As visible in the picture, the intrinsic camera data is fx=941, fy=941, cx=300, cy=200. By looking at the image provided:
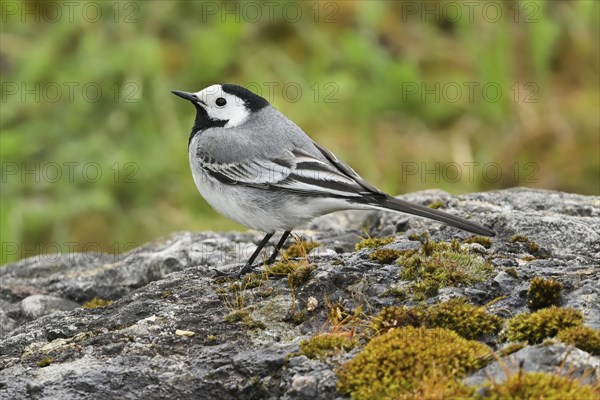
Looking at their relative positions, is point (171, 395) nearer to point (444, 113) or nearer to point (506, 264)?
point (506, 264)

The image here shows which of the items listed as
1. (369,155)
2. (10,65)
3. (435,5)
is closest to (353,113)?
(369,155)

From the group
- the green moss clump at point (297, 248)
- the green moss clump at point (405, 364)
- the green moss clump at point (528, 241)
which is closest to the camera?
the green moss clump at point (405, 364)

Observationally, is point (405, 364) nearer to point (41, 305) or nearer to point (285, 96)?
point (41, 305)

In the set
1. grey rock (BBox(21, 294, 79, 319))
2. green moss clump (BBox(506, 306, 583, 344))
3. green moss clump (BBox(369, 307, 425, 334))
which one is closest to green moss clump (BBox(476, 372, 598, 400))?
green moss clump (BBox(506, 306, 583, 344))

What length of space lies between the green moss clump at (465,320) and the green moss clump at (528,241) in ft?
4.37

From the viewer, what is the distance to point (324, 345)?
5027mm

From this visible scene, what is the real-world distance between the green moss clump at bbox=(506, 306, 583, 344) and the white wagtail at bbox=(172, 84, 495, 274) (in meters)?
1.63

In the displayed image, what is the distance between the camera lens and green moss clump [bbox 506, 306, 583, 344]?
488 centimetres

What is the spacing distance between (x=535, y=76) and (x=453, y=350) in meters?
8.52

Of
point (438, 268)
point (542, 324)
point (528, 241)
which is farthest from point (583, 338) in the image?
point (528, 241)

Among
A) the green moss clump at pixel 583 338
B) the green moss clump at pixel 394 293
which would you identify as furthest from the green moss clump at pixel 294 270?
the green moss clump at pixel 583 338

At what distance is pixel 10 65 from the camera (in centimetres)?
1341

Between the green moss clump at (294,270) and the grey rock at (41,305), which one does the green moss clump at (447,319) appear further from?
the grey rock at (41,305)

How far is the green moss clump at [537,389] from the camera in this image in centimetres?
423
